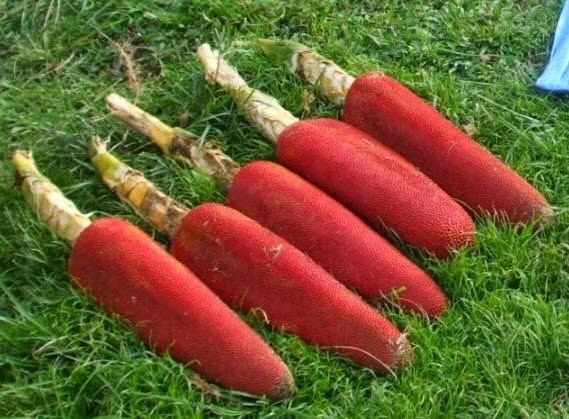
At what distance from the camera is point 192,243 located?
252 centimetres

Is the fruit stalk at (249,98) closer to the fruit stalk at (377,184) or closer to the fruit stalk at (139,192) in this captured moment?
the fruit stalk at (377,184)

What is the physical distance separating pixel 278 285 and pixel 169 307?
28 centimetres

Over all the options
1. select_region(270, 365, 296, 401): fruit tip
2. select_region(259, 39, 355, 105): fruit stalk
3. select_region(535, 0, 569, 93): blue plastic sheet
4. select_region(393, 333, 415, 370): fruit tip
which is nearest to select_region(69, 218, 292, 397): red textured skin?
select_region(270, 365, 296, 401): fruit tip

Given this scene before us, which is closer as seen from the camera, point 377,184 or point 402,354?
point 402,354

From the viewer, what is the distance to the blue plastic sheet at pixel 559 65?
10.7 ft

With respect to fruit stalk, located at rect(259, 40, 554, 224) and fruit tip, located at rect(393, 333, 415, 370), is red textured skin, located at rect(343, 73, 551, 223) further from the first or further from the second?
fruit tip, located at rect(393, 333, 415, 370)

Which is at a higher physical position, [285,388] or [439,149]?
[439,149]

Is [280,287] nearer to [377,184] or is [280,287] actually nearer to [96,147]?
[377,184]

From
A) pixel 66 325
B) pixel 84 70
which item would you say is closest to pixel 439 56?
pixel 84 70

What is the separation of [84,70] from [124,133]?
549mm

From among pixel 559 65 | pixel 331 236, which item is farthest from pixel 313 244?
pixel 559 65

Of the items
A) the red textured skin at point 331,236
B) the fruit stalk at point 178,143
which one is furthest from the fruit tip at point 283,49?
the red textured skin at point 331,236

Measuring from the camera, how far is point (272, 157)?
3.00m

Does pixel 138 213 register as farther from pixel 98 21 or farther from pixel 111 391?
pixel 98 21
